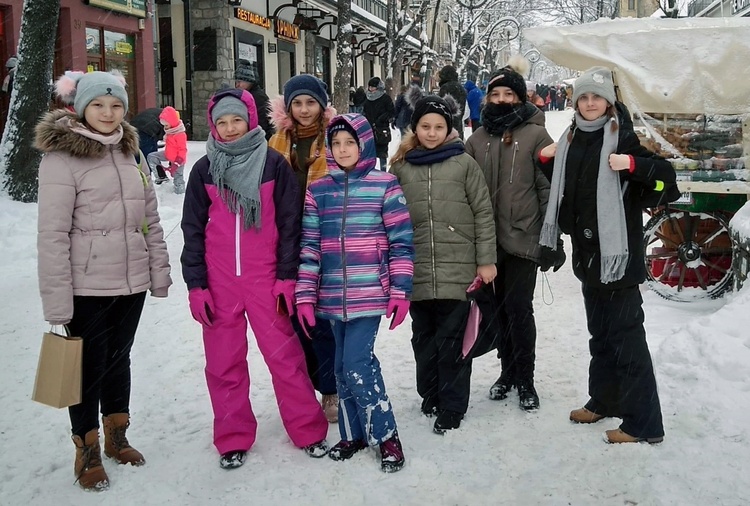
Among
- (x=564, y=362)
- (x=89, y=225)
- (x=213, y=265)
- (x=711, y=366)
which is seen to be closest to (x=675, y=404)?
(x=711, y=366)

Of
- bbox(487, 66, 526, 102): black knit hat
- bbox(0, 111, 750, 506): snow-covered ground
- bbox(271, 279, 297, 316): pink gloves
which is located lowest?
bbox(0, 111, 750, 506): snow-covered ground

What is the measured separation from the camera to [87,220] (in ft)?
11.2

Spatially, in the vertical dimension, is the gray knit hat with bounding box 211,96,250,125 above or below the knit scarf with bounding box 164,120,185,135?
below

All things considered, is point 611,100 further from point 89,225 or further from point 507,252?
point 89,225

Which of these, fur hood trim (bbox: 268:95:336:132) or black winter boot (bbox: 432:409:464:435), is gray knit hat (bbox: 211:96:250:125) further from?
black winter boot (bbox: 432:409:464:435)

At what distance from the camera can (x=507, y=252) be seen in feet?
14.0

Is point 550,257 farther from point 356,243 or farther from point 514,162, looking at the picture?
point 356,243

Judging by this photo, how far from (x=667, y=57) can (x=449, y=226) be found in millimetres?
3846

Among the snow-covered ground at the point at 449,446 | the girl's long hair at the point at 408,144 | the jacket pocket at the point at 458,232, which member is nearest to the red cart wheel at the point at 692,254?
the snow-covered ground at the point at 449,446

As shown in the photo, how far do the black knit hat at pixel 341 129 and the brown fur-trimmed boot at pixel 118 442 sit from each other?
1730 millimetres

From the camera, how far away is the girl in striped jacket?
3598 millimetres

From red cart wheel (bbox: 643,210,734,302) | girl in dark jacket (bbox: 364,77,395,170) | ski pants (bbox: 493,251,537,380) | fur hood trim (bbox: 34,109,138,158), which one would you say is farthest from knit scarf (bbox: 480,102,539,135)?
girl in dark jacket (bbox: 364,77,395,170)

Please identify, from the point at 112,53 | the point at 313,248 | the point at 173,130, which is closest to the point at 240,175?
the point at 313,248

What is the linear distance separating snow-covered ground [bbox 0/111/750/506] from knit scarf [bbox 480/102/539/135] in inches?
64.7
